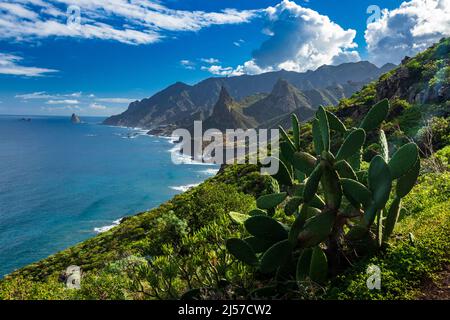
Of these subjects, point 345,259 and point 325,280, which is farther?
point 345,259

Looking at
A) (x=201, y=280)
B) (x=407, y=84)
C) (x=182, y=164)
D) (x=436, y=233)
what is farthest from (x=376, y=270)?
(x=182, y=164)

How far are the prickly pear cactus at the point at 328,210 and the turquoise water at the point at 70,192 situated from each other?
164 ft

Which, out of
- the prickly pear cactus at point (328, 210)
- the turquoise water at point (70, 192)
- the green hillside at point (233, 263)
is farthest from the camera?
the turquoise water at point (70, 192)

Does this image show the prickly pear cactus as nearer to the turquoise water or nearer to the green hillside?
the green hillside

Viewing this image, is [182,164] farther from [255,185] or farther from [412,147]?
[412,147]

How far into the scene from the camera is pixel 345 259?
27.9 feet

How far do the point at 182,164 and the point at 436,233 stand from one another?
124680 mm

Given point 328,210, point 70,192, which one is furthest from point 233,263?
point 70,192

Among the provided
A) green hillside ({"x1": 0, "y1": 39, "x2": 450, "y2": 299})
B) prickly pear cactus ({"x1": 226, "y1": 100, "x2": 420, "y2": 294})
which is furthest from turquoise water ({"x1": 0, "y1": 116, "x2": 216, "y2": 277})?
prickly pear cactus ({"x1": 226, "y1": 100, "x2": 420, "y2": 294})

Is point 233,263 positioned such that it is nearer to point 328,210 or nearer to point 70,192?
point 328,210

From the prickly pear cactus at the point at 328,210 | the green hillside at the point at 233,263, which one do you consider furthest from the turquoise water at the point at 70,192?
the prickly pear cactus at the point at 328,210

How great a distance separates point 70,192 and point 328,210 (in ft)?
300

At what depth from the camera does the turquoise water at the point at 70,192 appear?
5866 cm

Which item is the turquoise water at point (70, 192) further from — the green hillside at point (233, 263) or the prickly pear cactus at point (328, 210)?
the prickly pear cactus at point (328, 210)
